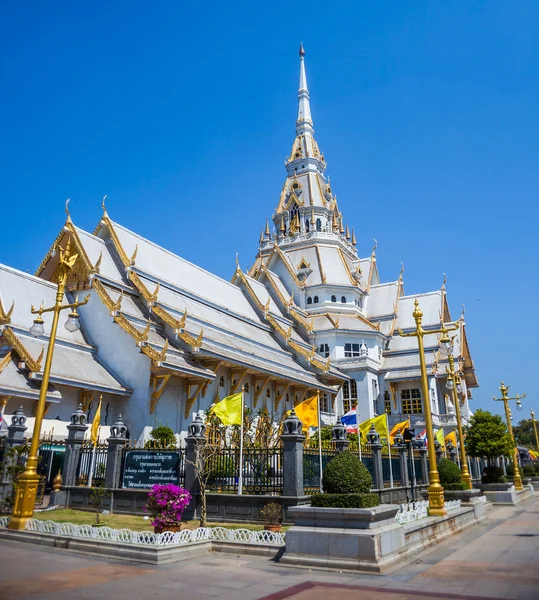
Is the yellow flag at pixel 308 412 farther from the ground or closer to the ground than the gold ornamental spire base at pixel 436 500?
farther from the ground

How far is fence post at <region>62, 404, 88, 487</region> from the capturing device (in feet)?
56.9

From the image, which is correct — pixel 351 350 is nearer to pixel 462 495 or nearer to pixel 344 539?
pixel 462 495

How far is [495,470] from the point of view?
2952 cm

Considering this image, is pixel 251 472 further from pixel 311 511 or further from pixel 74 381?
pixel 74 381

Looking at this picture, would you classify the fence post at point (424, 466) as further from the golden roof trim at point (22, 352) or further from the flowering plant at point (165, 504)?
the golden roof trim at point (22, 352)

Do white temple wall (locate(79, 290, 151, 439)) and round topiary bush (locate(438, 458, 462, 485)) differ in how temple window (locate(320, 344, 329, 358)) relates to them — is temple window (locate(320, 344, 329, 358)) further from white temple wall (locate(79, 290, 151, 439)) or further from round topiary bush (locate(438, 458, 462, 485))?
round topiary bush (locate(438, 458, 462, 485))

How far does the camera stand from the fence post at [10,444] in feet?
48.2

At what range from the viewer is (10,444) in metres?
16.3

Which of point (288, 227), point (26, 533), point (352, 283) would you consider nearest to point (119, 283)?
point (26, 533)

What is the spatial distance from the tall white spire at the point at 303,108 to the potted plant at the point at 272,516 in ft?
190

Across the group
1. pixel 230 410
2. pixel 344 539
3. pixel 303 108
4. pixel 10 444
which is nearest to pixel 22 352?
pixel 10 444

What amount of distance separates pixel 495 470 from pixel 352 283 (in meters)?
23.7

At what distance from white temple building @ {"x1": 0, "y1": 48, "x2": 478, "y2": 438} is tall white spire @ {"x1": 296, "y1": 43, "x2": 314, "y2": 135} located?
8354 millimetres

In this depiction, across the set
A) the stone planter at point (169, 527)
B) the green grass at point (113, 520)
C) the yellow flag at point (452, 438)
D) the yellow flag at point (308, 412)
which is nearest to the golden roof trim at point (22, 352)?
the green grass at point (113, 520)
